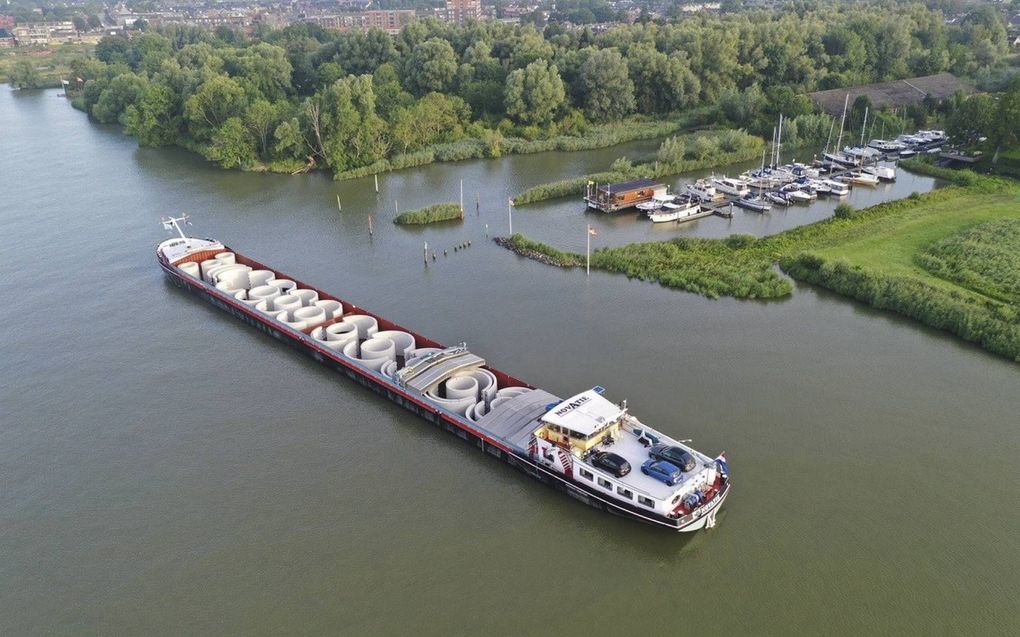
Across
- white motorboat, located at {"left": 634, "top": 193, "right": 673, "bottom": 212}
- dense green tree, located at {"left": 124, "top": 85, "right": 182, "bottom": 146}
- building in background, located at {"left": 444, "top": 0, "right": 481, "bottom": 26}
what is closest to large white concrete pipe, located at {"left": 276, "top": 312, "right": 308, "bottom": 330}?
white motorboat, located at {"left": 634, "top": 193, "right": 673, "bottom": 212}

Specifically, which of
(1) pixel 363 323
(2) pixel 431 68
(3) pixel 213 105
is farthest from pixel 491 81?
(1) pixel 363 323

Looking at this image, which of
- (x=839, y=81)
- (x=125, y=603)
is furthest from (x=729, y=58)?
(x=125, y=603)

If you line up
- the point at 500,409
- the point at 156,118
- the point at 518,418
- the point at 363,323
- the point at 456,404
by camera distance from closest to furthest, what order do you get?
the point at 518,418 < the point at 500,409 < the point at 456,404 < the point at 363,323 < the point at 156,118

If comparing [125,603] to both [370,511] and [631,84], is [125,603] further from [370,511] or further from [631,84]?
[631,84]

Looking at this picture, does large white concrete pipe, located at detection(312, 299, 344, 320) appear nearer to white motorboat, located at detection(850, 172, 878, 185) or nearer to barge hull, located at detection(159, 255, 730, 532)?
barge hull, located at detection(159, 255, 730, 532)

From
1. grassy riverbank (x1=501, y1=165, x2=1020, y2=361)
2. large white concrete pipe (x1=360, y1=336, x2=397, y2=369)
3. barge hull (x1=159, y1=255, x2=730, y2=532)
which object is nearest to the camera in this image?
barge hull (x1=159, y1=255, x2=730, y2=532)

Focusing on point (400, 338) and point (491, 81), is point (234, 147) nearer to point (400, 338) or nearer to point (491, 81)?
point (491, 81)
